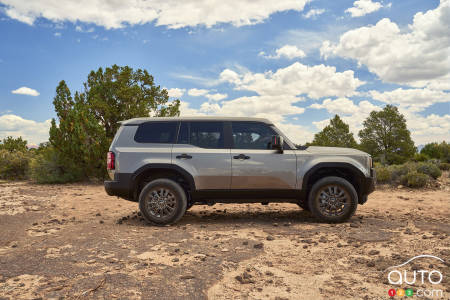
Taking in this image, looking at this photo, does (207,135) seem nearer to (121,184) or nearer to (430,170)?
(121,184)

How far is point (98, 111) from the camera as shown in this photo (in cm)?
1653

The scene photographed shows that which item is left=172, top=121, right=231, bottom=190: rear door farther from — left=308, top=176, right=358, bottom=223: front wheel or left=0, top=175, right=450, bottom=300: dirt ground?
left=308, top=176, right=358, bottom=223: front wheel

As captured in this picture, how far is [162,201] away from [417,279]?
4133mm

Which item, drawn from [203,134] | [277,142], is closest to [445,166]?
[277,142]

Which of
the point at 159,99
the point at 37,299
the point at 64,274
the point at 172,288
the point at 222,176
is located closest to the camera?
the point at 37,299

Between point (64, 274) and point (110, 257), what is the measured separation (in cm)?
68

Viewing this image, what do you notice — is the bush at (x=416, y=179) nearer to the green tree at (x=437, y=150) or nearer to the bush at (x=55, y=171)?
the bush at (x=55, y=171)

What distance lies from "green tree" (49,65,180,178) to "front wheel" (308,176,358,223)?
10.9 metres

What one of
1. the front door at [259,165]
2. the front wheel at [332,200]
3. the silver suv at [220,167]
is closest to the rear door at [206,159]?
the silver suv at [220,167]

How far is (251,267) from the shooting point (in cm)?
411

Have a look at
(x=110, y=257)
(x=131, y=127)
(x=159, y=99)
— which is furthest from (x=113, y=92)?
(x=110, y=257)

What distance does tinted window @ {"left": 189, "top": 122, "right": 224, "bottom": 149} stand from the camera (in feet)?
21.3

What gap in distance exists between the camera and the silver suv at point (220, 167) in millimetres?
6379

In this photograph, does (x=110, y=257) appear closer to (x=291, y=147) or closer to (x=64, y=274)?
(x=64, y=274)
